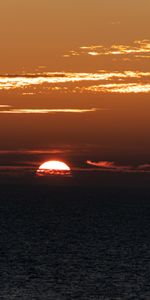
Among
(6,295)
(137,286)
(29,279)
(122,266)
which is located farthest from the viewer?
(122,266)

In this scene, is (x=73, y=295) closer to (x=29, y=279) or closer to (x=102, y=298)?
(x=102, y=298)

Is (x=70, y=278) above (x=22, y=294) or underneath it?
above

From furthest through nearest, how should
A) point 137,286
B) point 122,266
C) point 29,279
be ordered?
point 122,266
point 29,279
point 137,286

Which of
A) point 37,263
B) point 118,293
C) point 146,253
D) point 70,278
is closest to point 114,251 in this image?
point 146,253

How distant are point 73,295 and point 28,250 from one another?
75655 millimetres

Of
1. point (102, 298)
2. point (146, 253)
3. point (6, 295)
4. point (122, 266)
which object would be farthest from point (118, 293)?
point (146, 253)

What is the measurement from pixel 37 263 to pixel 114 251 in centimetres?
3331

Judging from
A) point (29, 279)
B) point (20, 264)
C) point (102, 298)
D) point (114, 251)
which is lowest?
point (102, 298)

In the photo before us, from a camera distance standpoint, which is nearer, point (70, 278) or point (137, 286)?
point (137, 286)

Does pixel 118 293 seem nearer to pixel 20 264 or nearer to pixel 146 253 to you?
pixel 20 264

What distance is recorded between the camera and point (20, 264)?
16525 centimetres

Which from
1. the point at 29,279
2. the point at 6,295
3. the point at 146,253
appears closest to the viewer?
the point at 6,295

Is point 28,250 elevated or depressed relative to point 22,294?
elevated

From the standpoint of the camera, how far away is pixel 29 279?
463 feet
